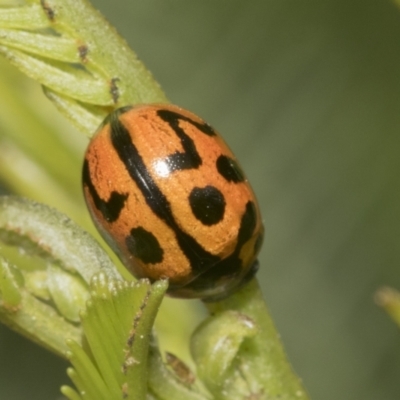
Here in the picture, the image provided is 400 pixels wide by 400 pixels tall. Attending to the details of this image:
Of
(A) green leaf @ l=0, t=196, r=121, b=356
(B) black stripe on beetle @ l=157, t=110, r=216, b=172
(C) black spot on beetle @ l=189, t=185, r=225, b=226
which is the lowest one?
(A) green leaf @ l=0, t=196, r=121, b=356

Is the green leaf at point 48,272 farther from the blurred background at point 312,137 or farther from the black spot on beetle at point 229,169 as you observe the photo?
the blurred background at point 312,137

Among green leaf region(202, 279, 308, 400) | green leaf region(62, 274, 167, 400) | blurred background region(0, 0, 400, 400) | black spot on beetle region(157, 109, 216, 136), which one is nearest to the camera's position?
green leaf region(62, 274, 167, 400)

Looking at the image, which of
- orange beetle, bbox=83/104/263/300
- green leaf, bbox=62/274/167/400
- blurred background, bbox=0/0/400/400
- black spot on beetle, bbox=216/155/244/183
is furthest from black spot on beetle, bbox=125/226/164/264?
blurred background, bbox=0/0/400/400

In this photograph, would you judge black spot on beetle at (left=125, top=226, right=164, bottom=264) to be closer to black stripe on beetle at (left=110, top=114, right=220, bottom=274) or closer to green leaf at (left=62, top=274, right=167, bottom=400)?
black stripe on beetle at (left=110, top=114, right=220, bottom=274)

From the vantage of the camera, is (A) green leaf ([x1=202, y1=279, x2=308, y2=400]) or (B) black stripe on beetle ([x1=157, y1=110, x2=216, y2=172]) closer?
(A) green leaf ([x1=202, y1=279, x2=308, y2=400])

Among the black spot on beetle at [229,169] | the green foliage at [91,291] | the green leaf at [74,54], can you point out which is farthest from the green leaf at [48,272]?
the black spot on beetle at [229,169]

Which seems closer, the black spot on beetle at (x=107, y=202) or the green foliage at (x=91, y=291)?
the green foliage at (x=91, y=291)

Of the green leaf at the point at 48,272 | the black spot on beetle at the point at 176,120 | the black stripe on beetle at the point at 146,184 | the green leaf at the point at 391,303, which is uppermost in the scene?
the green leaf at the point at 391,303

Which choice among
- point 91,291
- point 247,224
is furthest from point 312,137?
point 91,291
